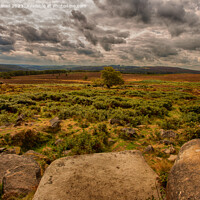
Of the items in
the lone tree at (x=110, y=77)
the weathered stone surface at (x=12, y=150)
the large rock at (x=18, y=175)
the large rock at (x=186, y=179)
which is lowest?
the weathered stone surface at (x=12, y=150)

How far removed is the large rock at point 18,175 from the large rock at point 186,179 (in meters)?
4.40

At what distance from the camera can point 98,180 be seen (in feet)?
13.2

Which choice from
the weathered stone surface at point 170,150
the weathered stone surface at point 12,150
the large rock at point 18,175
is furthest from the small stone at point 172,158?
the weathered stone surface at point 12,150

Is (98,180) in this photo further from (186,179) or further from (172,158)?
(172,158)

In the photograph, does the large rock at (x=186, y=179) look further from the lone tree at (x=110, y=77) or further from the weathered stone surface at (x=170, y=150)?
the lone tree at (x=110, y=77)

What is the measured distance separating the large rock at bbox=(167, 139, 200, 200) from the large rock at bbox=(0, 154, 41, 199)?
440 cm

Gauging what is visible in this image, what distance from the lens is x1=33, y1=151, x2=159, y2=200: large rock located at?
3.55 meters

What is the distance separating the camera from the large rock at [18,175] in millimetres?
3855

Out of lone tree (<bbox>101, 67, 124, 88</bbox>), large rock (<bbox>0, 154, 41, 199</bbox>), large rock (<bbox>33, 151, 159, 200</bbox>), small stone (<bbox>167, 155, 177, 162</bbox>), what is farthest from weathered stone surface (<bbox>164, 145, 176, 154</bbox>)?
lone tree (<bbox>101, 67, 124, 88</bbox>)

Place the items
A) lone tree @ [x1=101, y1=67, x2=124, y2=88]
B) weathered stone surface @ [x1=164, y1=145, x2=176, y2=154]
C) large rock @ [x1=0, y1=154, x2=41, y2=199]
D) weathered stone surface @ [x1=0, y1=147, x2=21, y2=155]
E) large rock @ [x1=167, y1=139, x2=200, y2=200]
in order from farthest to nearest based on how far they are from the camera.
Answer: lone tree @ [x1=101, y1=67, x2=124, y2=88] → weathered stone surface @ [x1=164, y1=145, x2=176, y2=154] → weathered stone surface @ [x1=0, y1=147, x2=21, y2=155] → large rock @ [x1=0, y1=154, x2=41, y2=199] → large rock @ [x1=167, y1=139, x2=200, y2=200]

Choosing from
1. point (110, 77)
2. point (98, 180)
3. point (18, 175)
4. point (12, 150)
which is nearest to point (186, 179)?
point (98, 180)

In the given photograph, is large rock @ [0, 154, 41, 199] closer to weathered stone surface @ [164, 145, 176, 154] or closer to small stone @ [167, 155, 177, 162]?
small stone @ [167, 155, 177, 162]

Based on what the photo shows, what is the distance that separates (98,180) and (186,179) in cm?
264

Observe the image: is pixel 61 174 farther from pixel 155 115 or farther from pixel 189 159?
pixel 155 115
